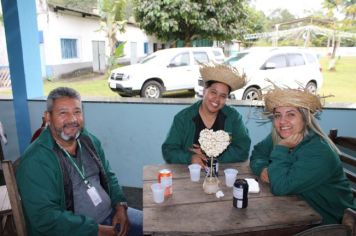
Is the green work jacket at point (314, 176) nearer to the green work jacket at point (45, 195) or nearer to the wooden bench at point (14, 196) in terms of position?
the green work jacket at point (45, 195)

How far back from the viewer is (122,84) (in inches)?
298

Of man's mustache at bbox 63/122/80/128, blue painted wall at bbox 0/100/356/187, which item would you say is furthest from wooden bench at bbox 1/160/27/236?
blue painted wall at bbox 0/100/356/187

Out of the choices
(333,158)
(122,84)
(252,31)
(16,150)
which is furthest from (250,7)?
(333,158)

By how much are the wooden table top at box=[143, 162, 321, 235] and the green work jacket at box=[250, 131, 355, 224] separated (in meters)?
0.09

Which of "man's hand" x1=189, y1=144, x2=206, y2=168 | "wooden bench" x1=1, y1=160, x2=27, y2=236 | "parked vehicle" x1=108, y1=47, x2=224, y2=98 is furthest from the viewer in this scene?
"parked vehicle" x1=108, y1=47, x2=224, y2=98

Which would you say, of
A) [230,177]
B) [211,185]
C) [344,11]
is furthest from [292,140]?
[344,11]

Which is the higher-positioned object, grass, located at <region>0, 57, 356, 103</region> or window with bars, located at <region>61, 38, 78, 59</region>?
window with bars, located at <region>61, 38, 78, 59</region>

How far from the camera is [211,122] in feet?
8.29

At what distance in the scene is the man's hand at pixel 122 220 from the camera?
1.98 metres

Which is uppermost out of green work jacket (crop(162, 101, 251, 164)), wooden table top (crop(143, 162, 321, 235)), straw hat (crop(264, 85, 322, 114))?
straw hat (crop(264, 85, 322, 114))

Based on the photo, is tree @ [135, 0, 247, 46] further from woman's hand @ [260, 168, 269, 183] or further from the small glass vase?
the small glass vase

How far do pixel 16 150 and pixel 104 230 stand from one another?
293 cm

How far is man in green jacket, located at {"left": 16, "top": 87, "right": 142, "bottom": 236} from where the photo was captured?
5.24 feet

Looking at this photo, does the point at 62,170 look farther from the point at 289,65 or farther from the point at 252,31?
the point at 252,31
